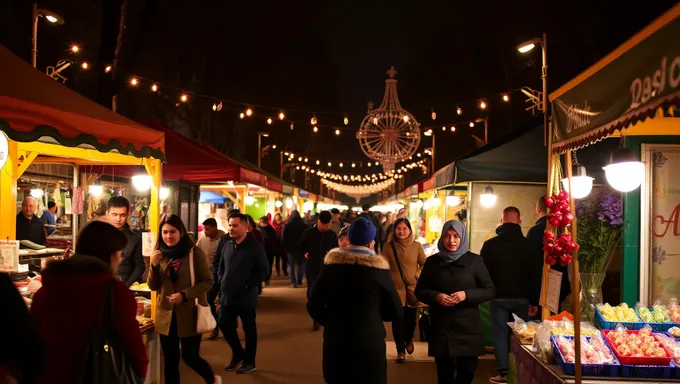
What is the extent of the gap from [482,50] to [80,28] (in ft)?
54.8

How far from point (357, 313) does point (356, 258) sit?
38cm

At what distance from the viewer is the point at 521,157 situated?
8992 millimetres

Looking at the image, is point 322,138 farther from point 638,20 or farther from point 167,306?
point 167,306

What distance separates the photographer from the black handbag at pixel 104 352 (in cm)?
305

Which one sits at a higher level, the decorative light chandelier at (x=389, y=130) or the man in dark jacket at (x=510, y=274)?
the decorative light chandelier at (x=389, y=130)

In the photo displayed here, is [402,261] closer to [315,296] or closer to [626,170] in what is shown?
[315,296]

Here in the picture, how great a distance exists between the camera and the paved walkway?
686cm

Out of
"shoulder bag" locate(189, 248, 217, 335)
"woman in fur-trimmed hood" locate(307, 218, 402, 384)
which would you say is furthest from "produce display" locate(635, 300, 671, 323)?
"shoulder bag" locate(189, 248, 217, 335)

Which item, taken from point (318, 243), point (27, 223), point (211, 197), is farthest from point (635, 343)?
point (211, 197)

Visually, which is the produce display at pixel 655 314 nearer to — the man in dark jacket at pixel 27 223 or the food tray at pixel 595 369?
the food tray at pixel 595 369

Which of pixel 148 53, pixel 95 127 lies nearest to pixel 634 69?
pixel 95 127

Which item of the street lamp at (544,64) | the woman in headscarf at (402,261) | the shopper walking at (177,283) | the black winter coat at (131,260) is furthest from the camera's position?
the woman in headscarf at (402,261)

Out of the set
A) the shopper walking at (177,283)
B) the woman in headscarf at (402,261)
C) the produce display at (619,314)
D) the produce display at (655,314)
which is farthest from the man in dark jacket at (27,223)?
the produce display at (655,314)

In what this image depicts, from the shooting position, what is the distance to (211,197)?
2220cm
